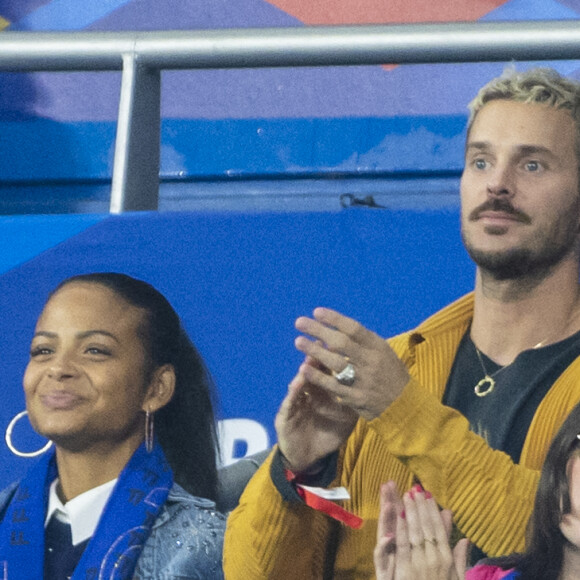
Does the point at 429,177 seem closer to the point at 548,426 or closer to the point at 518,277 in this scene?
the point at 518,277

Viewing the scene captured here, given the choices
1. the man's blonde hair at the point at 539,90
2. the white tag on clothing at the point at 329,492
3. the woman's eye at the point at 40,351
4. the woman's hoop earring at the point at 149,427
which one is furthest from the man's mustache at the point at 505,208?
the woman's eye at the point at 40,351

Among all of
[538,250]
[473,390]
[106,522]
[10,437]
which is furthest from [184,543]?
[538,250]

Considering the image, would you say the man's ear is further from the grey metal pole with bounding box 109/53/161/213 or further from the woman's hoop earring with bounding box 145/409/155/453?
the grey metal pole with bounding box 109/53/161/213

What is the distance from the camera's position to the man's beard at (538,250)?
1.64 m

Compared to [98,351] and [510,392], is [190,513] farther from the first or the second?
[510,392]

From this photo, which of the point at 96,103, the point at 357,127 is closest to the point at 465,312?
the point at 357,127

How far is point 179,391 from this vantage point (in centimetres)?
180

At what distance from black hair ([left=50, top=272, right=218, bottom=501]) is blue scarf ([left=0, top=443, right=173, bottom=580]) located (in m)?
0.03

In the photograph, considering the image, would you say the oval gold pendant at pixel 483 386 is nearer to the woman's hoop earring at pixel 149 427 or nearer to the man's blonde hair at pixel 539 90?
the man's blonde hair at pixel 539 90

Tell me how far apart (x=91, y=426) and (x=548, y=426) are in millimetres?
670

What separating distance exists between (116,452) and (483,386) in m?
0.55

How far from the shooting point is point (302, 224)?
1882 millimetres

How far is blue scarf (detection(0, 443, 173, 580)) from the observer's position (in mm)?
1700

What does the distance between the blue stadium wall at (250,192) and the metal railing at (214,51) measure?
134 millimetres
